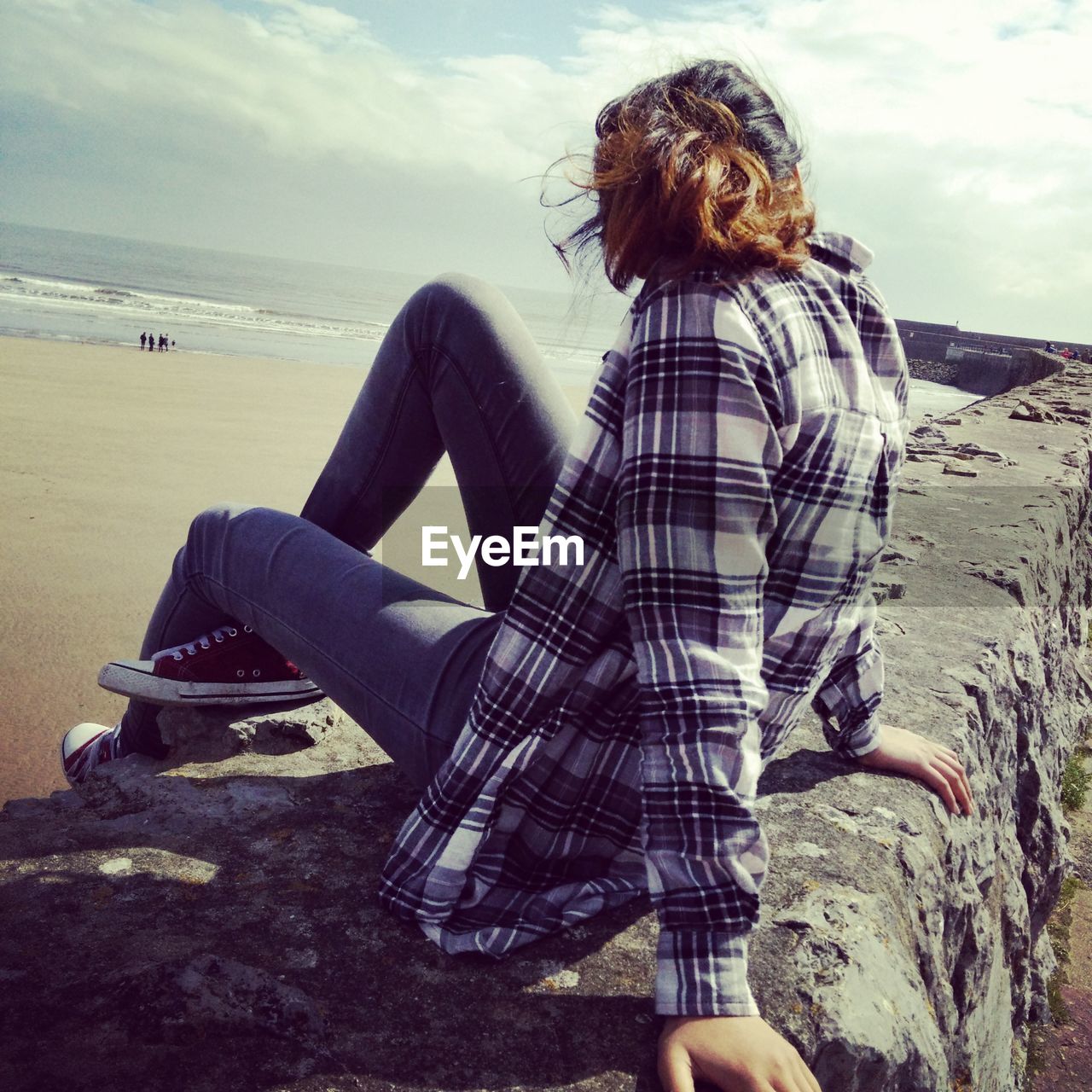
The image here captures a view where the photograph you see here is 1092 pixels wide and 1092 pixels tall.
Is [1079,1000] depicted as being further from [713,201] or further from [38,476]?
[38,476]

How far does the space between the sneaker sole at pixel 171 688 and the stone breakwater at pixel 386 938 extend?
0.06m

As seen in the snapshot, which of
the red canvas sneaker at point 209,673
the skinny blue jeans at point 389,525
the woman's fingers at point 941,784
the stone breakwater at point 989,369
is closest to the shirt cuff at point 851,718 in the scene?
the woman's fingers at point 941,784

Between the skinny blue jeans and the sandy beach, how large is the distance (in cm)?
207

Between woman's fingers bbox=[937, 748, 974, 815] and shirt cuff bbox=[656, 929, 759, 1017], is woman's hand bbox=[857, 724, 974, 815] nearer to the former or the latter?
woman's fingers bbox=[937, 748, 974, 815]

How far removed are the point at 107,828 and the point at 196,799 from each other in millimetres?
143

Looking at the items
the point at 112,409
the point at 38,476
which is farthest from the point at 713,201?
the point at 112,409

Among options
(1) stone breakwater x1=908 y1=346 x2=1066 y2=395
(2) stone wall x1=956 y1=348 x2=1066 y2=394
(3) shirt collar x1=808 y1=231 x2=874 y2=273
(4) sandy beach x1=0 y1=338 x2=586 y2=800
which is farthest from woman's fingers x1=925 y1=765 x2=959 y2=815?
(2) stone wall x1=956 y1=348 x2=1066 y2=394

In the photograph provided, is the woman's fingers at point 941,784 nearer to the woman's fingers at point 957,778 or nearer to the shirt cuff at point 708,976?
the woman's fingers at point 957,778

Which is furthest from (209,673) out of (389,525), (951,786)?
(951,786)

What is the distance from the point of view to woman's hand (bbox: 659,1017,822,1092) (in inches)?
34.6

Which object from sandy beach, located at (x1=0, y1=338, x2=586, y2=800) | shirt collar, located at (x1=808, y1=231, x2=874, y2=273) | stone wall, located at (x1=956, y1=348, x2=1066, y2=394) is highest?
stone wall, located at (x1=956, y1=348, x2=1066, y2=394)

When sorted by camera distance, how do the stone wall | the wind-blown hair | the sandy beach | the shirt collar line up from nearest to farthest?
1. the wind-blown hair
2. the shirt collar
3. the sandy beach
4. the stone wall

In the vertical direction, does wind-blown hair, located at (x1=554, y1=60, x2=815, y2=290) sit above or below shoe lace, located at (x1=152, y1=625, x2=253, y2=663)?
above

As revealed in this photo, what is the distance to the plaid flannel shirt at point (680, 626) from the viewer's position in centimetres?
93
